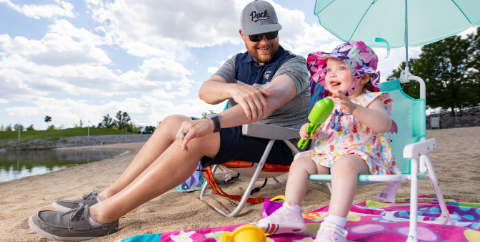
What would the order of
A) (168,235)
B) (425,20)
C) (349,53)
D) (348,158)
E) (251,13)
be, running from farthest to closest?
(425,20), (251,13), (349,53), (168,235), (348,158)

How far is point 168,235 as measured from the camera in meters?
1.65

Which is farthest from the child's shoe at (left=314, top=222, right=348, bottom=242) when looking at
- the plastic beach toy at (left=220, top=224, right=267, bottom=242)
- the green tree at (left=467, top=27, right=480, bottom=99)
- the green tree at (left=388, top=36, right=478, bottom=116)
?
the green tree at (left=467, top=27, right=480, bottom=99)

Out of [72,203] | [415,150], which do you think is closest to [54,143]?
[72,203]

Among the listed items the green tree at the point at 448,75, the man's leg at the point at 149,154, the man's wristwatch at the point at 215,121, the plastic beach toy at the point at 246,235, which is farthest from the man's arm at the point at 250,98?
the green tree at the point at 448,75

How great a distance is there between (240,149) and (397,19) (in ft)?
6.27

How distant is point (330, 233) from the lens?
133cm

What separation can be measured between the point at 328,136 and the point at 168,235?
1.15 meters

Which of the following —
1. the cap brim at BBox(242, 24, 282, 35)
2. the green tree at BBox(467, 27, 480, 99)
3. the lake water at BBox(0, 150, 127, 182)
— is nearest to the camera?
A: the cap brim at BBox(242, 24, 282, 35)

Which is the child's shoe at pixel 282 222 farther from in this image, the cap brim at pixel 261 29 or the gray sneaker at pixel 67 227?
the cap brim at pixel 261 29

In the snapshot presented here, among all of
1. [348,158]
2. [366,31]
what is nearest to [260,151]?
[348,158]

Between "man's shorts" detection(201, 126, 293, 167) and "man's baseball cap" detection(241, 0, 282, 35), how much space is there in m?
0.84

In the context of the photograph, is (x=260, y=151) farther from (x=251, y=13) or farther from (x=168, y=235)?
(x=251, y=13)

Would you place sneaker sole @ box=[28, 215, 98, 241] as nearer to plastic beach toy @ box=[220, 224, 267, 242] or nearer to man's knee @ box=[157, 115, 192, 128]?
man's knee @ box=[157, 115, 192, 128]

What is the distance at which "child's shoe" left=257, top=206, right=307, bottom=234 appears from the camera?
1.42 meters
